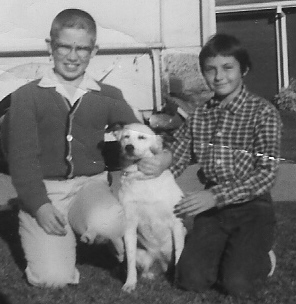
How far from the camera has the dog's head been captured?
3.14 metres

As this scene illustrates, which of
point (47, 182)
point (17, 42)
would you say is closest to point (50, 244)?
point (47, 182)

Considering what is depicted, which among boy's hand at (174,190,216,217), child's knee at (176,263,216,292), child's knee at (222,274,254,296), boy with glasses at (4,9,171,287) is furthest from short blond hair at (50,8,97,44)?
child's knee at (222,274,254,296)

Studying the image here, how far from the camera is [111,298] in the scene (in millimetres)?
2904

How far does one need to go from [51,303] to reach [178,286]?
604 millimetres

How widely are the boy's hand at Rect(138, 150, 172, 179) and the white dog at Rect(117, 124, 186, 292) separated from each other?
26 millimetres

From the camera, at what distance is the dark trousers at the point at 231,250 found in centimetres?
295

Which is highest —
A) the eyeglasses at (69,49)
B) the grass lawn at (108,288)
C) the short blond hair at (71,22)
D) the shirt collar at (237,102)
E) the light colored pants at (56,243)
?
the short blond hair at (71,22)

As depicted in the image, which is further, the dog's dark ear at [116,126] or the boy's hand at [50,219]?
the dog's dark ear at [116,126]

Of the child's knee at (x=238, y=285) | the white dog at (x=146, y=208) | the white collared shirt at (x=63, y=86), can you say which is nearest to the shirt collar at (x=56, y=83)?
the white collared shirt at (x=63, y=86)

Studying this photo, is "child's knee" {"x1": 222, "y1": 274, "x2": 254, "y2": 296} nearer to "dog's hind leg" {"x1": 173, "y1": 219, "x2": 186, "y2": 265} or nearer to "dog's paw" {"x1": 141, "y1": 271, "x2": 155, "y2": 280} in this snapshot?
"dog's hind leg" {"x1": 173, "y1": 219, "x2": 186, "y2": 265}

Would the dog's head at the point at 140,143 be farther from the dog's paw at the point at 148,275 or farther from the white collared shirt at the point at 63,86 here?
the dog's paw at the point at 148,275

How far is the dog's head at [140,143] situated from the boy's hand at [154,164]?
3 centimetres

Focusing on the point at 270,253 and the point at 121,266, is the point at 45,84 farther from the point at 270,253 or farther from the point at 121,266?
the point at 270,253

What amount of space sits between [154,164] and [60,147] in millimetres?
470
